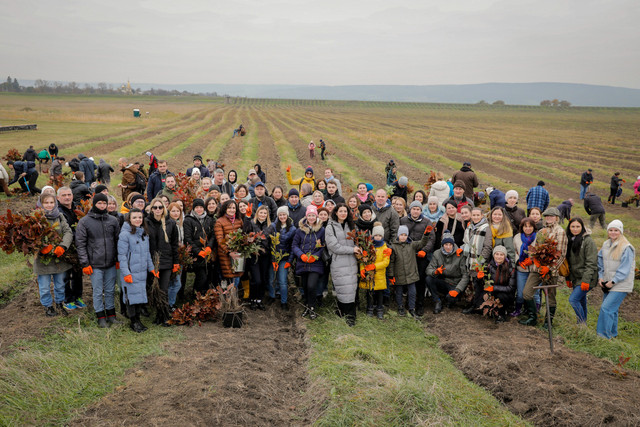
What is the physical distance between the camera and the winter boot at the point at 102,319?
6.46 metres

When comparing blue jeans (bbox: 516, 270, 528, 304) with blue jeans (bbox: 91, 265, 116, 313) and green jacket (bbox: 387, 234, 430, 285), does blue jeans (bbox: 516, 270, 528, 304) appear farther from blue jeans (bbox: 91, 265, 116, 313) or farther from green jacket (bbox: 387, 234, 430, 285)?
blue jeans (bbox: 91, 265, 116, 313)

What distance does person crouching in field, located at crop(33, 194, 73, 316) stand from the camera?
253 inches

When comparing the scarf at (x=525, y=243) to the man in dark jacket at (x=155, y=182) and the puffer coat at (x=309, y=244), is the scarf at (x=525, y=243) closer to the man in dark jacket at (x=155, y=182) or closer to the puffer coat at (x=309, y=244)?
the puffer coat at (x=309, y=244)

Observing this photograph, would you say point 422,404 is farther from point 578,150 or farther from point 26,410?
point 578,150

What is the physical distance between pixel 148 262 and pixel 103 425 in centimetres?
284

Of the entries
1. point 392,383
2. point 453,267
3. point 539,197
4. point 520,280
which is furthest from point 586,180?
point 392,383

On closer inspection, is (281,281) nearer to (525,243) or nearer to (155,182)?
(525,243)

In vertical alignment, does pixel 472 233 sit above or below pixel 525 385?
above

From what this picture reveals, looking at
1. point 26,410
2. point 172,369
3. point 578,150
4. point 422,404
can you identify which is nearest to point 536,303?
point 422,404

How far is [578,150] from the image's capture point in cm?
3566

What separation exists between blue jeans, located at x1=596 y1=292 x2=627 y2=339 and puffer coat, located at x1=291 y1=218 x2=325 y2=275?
4.74 metres

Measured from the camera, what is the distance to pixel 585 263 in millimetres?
6973

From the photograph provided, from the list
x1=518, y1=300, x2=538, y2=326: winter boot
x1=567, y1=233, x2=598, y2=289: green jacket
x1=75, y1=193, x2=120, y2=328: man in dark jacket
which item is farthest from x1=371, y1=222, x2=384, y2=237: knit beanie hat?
x1=75, y1=193, x2=120, y2=328: man in dark jacket

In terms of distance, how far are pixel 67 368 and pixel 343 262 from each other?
169 inches
